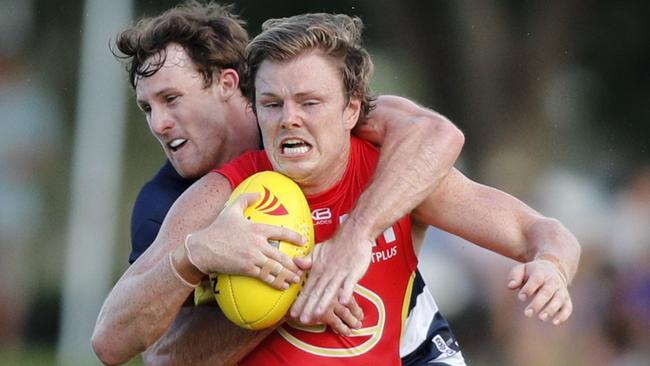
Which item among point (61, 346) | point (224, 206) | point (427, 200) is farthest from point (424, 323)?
point (61, 346)

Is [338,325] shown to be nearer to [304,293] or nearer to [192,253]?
[304,293]

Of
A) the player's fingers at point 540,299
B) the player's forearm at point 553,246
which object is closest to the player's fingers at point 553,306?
the player's fingers at point 540,299

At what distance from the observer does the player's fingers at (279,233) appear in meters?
3.75

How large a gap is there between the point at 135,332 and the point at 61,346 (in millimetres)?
4573

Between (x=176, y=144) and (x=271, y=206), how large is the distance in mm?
1225

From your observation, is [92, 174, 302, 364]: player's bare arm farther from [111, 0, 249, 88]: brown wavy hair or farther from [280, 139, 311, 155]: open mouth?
[111, 0, 249, 88]: brown wavy hair

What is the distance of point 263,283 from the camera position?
3795 mm

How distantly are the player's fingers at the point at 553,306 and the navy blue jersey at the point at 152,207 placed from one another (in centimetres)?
167

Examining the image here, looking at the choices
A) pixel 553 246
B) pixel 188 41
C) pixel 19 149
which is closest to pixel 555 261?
pixel 553 246

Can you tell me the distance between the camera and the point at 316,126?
13.2ft

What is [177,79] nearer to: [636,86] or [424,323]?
[424,323]

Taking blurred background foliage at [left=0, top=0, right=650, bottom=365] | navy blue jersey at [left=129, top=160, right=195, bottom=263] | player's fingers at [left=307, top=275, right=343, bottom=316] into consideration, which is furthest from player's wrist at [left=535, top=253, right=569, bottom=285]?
blurred background foliage at [left=0, top=0, right=650, bottom=365]

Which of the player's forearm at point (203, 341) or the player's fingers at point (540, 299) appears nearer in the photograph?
the player's fingers at point (540, 299)

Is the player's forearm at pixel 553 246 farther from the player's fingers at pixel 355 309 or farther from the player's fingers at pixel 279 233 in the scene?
the player's fingers at pixel 279 233
